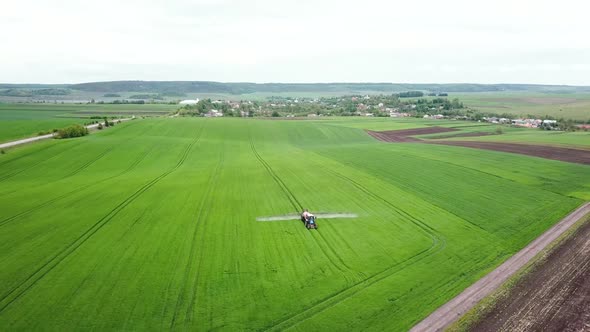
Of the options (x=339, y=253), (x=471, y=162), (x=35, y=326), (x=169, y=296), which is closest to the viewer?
(x=35, y=326)

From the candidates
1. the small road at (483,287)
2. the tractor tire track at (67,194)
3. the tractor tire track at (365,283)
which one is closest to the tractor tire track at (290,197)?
the tractor tire track at (365,283)

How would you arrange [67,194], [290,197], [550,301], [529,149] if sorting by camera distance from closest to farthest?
[550,301] < [290,197] < [67,194] < [529,149]

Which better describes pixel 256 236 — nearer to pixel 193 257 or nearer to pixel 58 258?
pixel 193 257

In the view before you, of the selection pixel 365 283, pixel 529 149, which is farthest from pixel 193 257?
pixel 529 149

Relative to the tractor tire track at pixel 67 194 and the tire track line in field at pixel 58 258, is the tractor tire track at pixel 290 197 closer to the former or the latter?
the tire track line in field at pixel 58 258

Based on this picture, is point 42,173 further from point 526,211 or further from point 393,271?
point 526,211

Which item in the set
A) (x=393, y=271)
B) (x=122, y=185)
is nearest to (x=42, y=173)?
(x=122, y=185)
